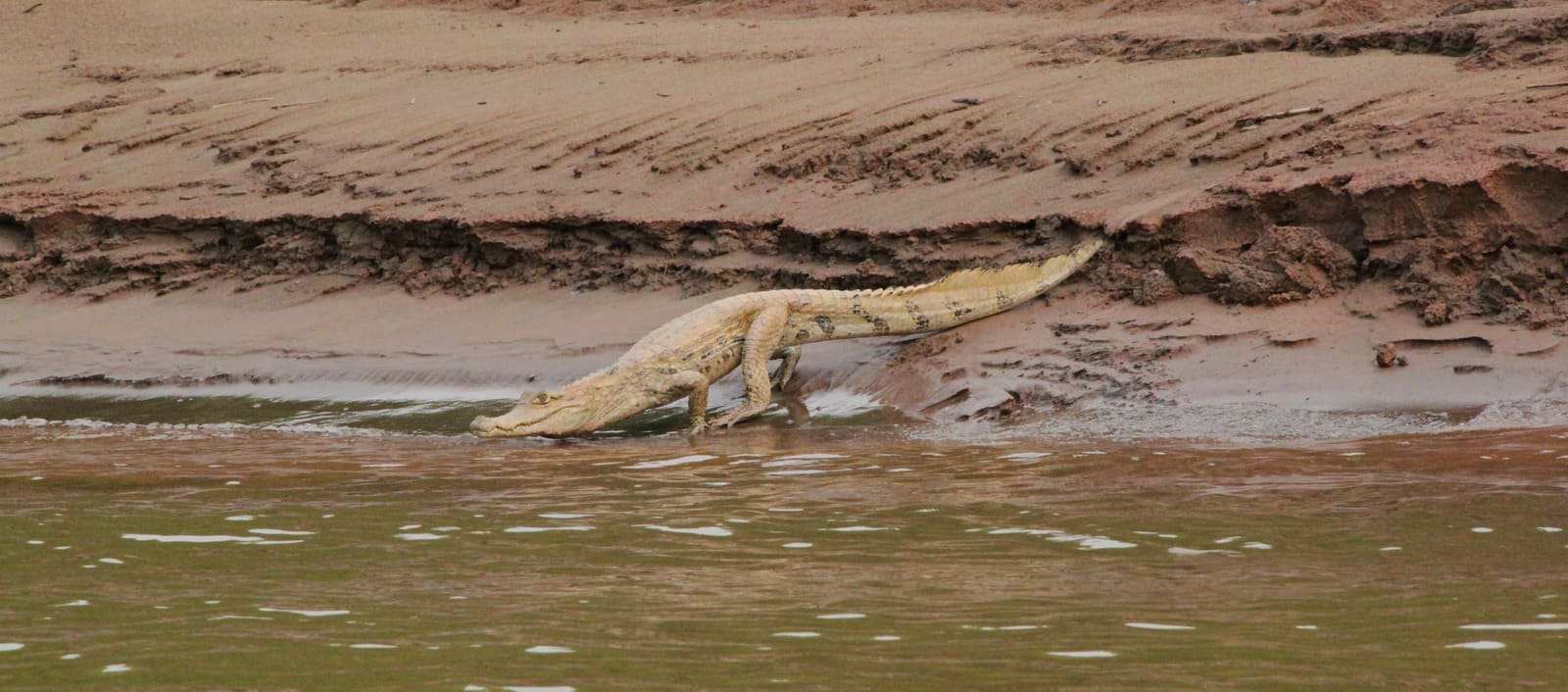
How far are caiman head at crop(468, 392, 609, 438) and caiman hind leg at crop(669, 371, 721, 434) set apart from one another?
0.44m

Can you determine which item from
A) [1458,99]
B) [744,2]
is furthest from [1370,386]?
[744,2]

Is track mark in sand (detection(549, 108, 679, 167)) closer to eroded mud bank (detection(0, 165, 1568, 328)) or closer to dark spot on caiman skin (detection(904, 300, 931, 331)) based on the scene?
eroded mud bank (detection(0, 165, 1568, 328))

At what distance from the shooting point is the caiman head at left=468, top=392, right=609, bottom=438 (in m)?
8.23

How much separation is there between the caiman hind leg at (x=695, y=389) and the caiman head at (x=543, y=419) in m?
0.44

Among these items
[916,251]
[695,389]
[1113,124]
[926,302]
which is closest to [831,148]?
[916,251]

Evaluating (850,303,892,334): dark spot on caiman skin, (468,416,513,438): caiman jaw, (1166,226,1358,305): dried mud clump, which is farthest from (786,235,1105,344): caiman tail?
(468,416,513,438): caiman jaw

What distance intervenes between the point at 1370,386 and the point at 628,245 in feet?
15.0

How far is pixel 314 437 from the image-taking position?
28.3 feet

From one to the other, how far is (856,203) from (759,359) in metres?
1.76

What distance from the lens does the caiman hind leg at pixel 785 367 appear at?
9094mm

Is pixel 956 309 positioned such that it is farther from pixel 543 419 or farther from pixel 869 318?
pixel 543 419

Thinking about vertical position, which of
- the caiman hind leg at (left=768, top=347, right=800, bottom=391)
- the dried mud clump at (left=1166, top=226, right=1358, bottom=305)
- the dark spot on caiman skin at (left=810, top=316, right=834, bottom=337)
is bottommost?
the caiman hind leg at (left=768, top=347, right=800, bottom=391)

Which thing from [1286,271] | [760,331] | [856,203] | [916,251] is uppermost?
[856,203]

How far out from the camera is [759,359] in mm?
8773
